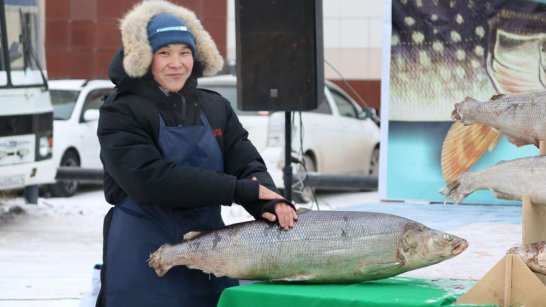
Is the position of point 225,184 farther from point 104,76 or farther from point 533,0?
point 104,76

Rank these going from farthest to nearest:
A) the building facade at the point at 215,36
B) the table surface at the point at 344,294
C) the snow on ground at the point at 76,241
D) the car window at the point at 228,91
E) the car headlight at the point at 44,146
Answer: the building facade at the point at 215,36 < the car window at the point at 228,91 < the car headlight at the point at 44,146 < the snow on ground at the point at 76,241 < the table surface at the point at 344,294

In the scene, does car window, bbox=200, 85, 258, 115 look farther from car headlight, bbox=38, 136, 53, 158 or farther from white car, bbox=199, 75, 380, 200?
car headlight, bbox=38, 136, 53, 158

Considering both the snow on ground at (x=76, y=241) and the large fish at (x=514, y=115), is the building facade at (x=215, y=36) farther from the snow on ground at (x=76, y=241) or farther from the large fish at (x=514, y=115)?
the large fish at (x=514, y=115)

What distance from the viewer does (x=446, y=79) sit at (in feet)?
30.5

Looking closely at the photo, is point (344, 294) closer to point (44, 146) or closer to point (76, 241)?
point (76, 241)

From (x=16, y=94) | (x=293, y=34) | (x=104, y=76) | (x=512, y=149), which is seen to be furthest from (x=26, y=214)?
(x=104, y=76)

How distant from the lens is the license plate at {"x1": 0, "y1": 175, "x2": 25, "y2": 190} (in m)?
11.6

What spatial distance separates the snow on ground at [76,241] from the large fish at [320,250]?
3.57ft

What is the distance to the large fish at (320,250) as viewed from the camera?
13.0 feet

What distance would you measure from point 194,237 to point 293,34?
16.4ft

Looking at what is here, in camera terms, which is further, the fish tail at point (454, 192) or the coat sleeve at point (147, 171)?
the fish tail at point (454, 192)

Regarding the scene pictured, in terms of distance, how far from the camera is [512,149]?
903 centimetres

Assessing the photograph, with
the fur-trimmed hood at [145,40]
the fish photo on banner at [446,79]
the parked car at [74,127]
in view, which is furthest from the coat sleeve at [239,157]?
the parked car at [74,127]

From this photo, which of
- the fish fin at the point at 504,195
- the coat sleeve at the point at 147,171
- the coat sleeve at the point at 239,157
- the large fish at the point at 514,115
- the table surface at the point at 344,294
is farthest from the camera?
the large fish at the point at 514,115
